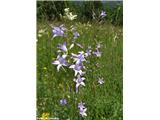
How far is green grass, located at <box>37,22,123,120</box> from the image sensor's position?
316 inches

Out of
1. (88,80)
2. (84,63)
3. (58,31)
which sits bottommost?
(88,80)

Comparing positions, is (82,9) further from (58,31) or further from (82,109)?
(82,109)

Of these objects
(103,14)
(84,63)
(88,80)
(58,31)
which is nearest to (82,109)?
(88,80)

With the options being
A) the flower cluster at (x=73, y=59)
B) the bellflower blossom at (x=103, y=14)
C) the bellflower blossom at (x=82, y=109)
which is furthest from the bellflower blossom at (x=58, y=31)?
the bellflower blossom at (x=82, y=109)

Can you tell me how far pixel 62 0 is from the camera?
8086 mm

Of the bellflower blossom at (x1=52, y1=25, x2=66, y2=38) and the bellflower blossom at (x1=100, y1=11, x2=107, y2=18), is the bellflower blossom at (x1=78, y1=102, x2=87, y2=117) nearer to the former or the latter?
the bellflower blossom at (x1=52, y1=25, x2=66, y2=38)

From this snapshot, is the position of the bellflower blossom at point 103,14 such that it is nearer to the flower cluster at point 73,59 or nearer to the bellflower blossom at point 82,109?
the flower cluster at point 73,59

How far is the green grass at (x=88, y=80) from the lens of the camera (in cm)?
802

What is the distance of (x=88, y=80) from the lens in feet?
26.6

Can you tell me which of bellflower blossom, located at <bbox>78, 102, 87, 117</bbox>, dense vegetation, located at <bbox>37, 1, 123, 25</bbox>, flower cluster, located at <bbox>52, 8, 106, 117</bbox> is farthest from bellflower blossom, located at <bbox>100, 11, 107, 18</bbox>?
bellflower blossom, located at <bbox>78, 102, 87, 117</bbox>

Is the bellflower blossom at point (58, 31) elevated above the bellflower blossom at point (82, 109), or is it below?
above
